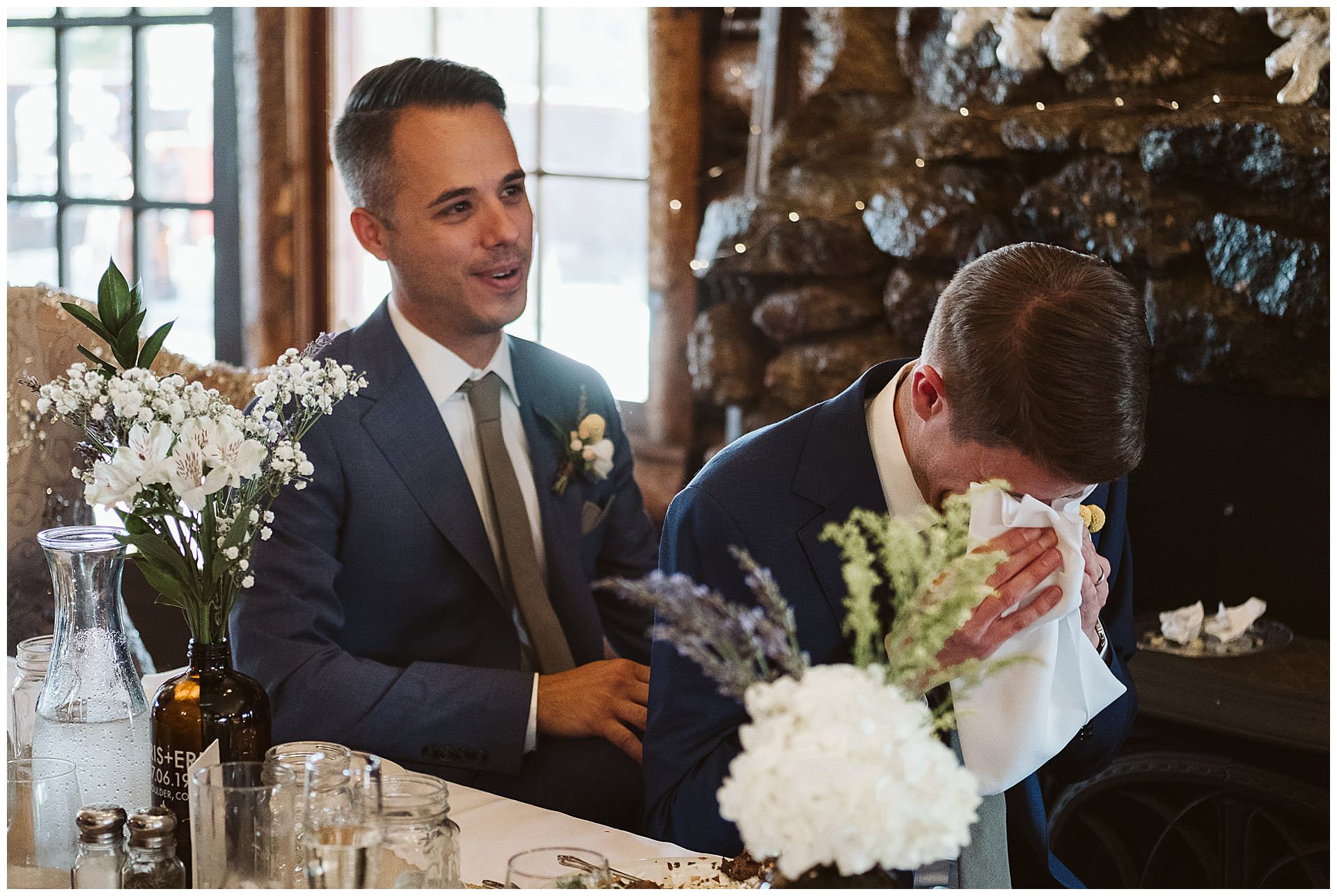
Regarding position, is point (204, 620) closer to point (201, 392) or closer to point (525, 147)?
point (201, 392)

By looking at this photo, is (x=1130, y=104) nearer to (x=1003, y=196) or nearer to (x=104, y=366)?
(x=1003, y=196)

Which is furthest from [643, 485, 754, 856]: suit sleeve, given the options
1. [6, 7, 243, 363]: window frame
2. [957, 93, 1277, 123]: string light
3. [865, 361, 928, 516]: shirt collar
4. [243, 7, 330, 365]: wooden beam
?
[6, 7, 243, 363]: window frame

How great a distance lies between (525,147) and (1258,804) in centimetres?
243

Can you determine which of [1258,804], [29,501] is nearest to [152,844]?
[29,501]

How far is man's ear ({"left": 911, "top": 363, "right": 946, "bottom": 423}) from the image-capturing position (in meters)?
1.31

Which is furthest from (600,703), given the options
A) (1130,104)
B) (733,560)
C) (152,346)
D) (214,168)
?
(214,168)

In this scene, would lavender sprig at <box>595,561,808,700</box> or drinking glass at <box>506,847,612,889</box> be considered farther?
drinking glass at <box>506,847,612,889</box>

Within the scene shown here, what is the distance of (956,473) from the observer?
1326 millimetres

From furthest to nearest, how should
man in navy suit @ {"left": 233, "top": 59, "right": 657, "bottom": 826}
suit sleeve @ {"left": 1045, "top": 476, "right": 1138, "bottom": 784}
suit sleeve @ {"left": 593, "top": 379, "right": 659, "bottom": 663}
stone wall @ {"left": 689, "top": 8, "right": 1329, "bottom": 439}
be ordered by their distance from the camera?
stone wall @ {"left": 689, "top": 8, "right": 1329, "bottom": 439}, suit sleeve @ {"left": 593, "top": 379, "right": 659, "bottom": 663}, man in navy suit @ {"left": 233, "top": 59, "right": 657, "bottom": 826}, suit sleeve @ {"left": 1045, "top": 476, "right": 1138, "bottom": 784}

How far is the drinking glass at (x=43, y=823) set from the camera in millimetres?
1177

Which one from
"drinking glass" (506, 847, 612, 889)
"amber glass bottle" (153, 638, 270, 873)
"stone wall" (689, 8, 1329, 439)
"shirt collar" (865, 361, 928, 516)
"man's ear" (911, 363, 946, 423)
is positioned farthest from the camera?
"stone wall" (689, 8, 1329, 439)

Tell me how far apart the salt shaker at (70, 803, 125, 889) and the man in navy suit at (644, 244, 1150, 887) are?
53cm

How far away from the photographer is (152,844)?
1.09m

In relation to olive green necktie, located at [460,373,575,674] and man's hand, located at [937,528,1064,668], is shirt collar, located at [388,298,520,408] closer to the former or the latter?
olive green necktie, located at [460,373,575,674]
